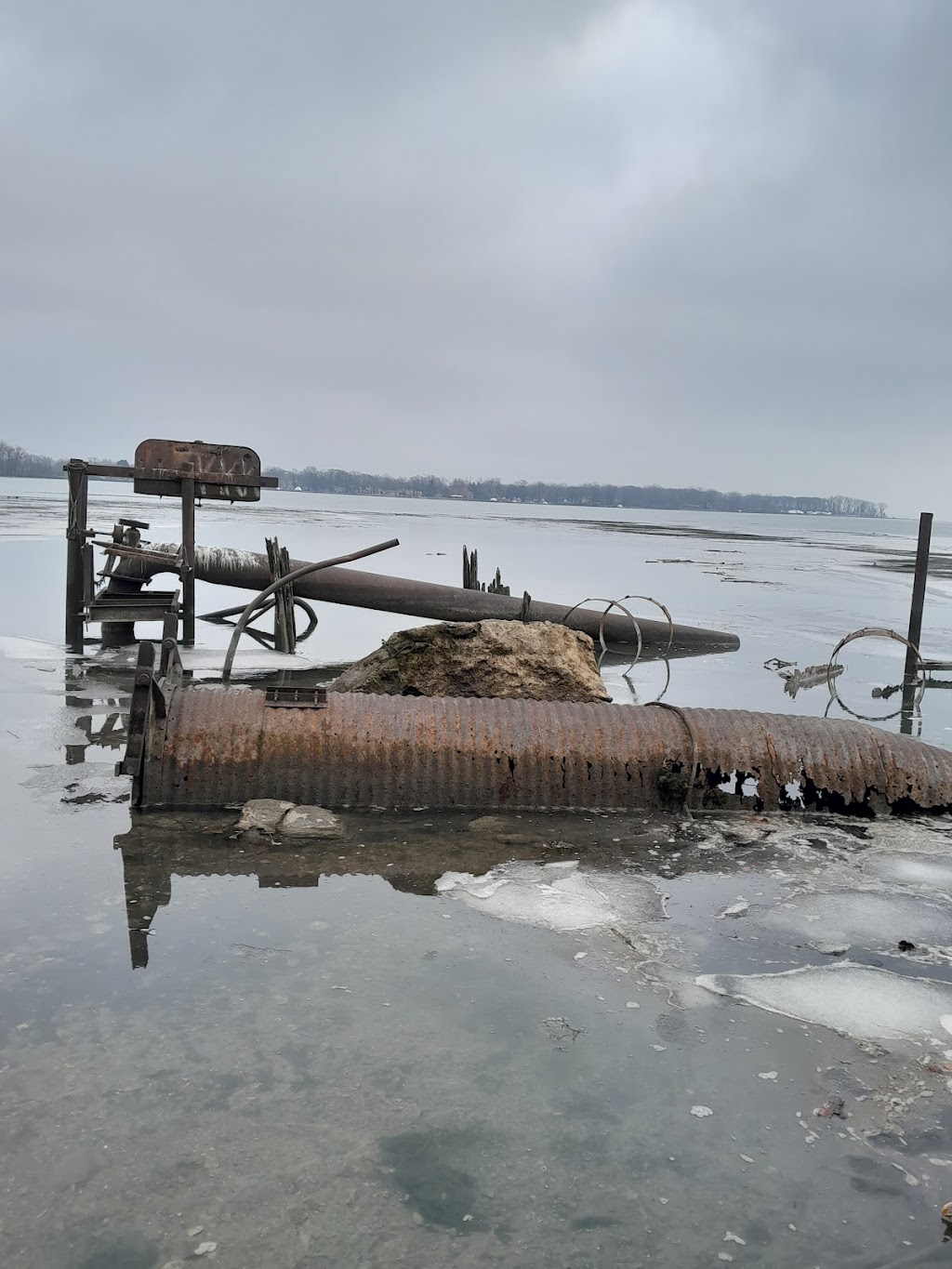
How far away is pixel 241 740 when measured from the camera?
6.99m

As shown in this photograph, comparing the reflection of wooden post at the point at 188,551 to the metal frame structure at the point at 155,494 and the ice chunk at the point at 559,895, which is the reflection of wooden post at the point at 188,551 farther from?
the ice chunk at the point at 559,895

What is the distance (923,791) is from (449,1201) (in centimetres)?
568

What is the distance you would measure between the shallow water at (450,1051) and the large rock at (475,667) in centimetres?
266

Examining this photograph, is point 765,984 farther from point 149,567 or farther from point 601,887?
point 149,567

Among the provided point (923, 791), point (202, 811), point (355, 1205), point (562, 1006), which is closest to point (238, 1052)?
point (355, 1205)

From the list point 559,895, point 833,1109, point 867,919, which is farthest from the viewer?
point 559,895

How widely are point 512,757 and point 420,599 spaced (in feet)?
33.4

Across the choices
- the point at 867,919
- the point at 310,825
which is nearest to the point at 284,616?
the point at 310,825

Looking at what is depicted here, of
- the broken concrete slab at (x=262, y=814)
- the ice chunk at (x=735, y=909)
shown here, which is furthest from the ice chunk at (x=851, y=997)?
the broken concrete slab at (x=262, y=814)

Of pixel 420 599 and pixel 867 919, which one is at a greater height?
pixel 420 599

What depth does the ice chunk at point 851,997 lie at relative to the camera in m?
4.34

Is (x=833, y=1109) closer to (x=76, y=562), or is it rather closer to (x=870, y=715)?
(x=870, y=715)

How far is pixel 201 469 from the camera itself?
1440 centimetres

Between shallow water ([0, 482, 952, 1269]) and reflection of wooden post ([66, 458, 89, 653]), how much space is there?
698 cm
